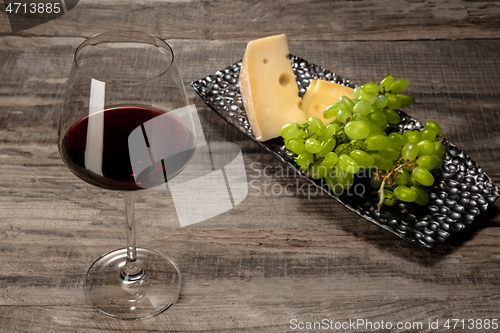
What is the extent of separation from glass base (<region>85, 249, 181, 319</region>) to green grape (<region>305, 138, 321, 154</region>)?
0.29 meters

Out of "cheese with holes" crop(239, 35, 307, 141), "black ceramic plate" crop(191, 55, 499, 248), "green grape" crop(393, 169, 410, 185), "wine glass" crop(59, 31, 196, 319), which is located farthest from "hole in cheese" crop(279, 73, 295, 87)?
"wine glass" crop(59, 31, 196, 319)

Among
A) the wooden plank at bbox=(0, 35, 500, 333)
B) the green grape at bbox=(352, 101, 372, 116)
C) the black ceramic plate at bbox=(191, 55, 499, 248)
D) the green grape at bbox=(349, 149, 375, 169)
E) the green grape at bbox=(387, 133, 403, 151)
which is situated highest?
the green grape at bbox=(352, 101, 372, 116)

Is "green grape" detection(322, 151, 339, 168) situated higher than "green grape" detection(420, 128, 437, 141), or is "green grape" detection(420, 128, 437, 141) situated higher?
"green grape" detection(420, 128, 437, 141)

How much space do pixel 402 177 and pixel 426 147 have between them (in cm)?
7

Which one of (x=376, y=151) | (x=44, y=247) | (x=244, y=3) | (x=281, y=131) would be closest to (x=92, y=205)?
(x=44, y=247)

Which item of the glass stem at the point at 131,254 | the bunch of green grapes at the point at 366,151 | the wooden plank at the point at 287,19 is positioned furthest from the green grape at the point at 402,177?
the wooden plank at the point at 287,19

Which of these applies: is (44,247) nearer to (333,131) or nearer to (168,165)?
(168,165)

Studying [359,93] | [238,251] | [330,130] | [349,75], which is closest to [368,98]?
[359,93]

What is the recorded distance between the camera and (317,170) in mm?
881

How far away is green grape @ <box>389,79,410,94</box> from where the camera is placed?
98cm

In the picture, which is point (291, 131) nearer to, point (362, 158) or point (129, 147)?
point (362, 158)

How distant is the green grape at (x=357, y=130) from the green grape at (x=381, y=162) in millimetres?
40

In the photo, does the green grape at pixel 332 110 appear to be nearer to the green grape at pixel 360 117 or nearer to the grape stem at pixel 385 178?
the green grape at pixel 360 117

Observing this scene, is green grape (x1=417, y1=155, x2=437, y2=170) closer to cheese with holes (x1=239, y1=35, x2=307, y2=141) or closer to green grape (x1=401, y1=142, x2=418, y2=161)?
green grape (x1=401, y1=142, x2=418, y2=161)
